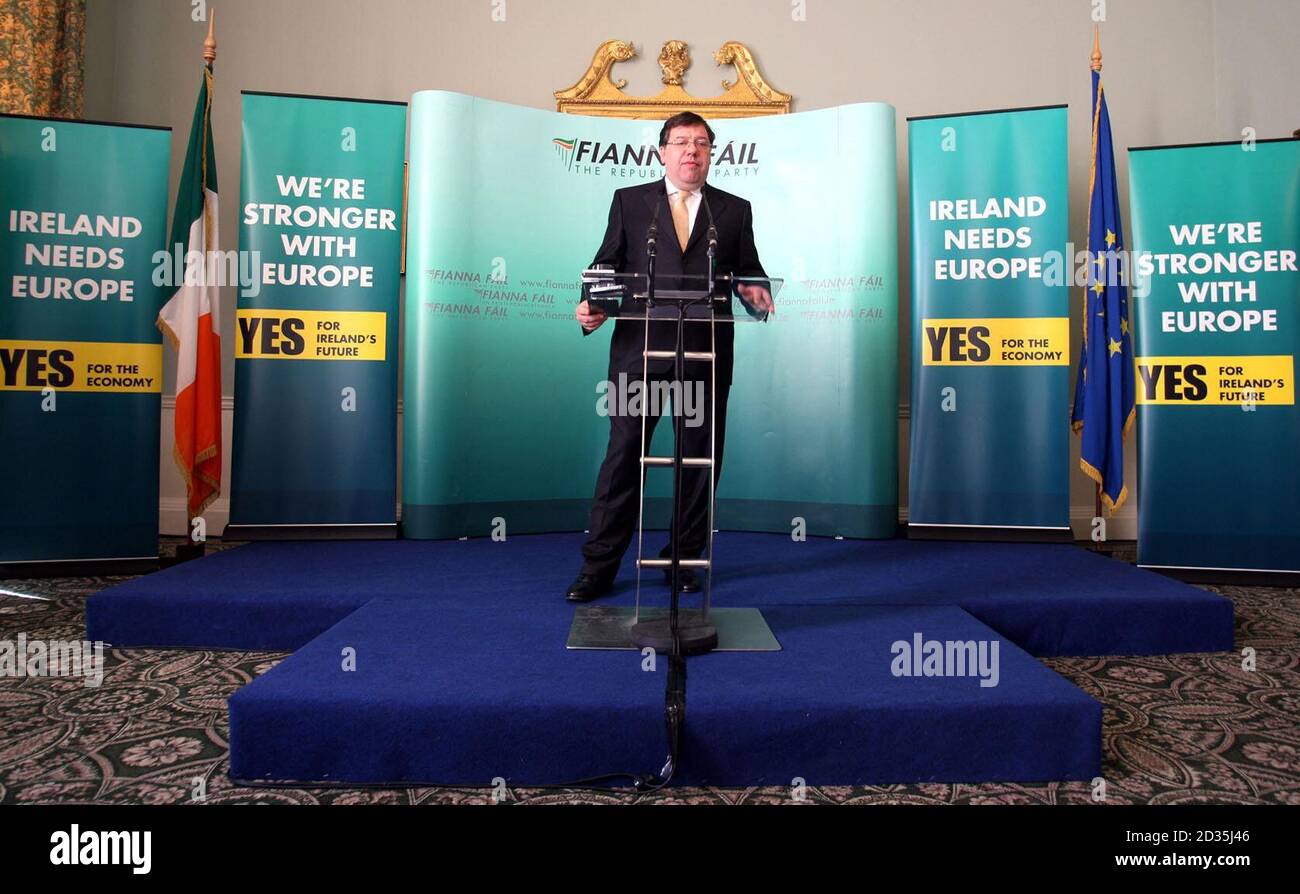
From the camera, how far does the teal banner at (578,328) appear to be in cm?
399

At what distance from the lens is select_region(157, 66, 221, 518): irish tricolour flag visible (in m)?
3.83

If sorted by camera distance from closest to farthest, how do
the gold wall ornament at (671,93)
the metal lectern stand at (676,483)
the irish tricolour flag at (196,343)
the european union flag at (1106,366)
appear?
the metal lectern stand at (676,483), the irish tricolour flag at (196,343), the european union flag at (1106,366), the gold wall ornament at (671,93)

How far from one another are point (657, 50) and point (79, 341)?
339 cm

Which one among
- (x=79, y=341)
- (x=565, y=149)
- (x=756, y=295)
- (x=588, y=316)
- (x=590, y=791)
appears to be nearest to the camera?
(x=590, y=791)

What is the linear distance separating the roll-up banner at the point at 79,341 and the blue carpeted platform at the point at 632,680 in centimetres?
110

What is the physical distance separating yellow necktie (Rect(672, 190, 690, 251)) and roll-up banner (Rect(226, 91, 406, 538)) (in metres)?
1.94

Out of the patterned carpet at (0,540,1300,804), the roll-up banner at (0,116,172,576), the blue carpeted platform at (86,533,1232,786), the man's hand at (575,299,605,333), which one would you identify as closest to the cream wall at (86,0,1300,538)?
the roll-up banner at (0,116,172,576)

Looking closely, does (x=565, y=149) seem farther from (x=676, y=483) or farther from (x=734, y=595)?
(x=676, y=483)

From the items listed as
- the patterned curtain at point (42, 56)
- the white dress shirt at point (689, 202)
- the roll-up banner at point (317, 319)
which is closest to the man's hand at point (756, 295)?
the white dress shirt at point (689, 202)

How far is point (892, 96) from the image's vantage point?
4.79 meters

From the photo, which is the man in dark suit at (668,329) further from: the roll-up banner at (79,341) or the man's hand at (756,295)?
the roll-up banner at (79,341)

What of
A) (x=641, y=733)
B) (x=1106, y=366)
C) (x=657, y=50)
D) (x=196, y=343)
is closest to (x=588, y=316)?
(x=641, y=733)

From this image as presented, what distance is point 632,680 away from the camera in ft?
6.16
